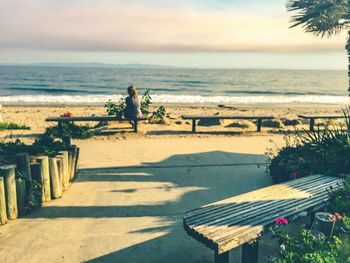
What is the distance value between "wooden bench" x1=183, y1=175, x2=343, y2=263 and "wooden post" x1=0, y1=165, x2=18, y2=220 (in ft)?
9.46

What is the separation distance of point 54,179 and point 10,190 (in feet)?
3.06

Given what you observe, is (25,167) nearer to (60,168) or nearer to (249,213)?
(60,168)

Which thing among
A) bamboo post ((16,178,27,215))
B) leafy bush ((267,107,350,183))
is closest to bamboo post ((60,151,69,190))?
bamboo post ((16,178,27,215))

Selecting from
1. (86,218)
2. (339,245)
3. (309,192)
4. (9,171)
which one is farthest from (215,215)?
(9,171)

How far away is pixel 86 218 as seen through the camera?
5324 millimetres

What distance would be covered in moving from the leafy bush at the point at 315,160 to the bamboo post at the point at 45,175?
4278 millimetres

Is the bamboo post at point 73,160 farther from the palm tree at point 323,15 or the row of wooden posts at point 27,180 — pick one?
the palm tree at point 323,15

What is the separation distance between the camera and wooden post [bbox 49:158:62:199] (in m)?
5.96

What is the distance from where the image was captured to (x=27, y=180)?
5.61 meters

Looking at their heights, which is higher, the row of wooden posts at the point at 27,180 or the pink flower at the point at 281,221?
the pink flower at the point at 281,221

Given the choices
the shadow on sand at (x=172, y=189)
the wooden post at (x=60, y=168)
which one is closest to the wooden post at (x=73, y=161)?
the shadow on sand at (x=172, y=189)

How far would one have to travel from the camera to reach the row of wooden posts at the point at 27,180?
202 inches

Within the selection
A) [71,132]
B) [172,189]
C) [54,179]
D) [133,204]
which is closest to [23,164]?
[54,179]

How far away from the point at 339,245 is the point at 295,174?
2.90 m
